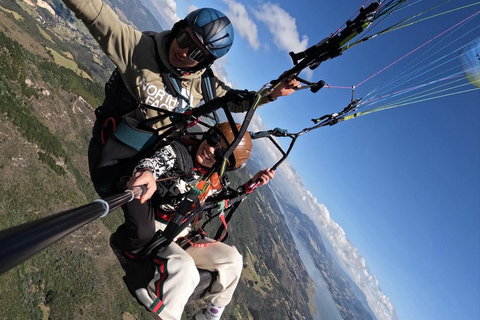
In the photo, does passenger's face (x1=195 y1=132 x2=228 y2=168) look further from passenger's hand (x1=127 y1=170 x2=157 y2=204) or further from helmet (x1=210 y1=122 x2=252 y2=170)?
passenger's hand (x1=127 y1=170 x2=157 y2=204)

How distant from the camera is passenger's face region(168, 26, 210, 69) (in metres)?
3.50

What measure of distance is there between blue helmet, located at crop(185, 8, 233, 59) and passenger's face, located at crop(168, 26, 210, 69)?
68 mm

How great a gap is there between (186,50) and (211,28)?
375 mm

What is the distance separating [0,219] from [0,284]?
13.9 m

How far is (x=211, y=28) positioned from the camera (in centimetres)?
345

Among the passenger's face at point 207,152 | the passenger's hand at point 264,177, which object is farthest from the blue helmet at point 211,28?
the passenger's hand at point 264,177

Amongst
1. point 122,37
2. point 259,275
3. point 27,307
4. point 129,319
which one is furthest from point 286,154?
point 259,275

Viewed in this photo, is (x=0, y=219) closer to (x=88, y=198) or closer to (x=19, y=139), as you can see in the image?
(x=19, y=139)

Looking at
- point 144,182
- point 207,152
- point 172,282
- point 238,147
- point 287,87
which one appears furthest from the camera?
point 238,147

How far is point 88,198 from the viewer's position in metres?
96.9

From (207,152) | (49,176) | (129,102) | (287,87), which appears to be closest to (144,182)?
(207,152)

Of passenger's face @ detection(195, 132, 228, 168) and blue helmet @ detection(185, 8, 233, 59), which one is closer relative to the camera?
blue helmet @ detection(185, 8, 233, 59)

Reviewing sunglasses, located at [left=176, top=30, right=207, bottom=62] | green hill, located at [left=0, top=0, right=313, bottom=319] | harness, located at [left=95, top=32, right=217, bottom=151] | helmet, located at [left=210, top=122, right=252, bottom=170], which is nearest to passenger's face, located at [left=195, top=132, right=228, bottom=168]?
helmet, located at [left=210, top=122, right=252, bottom=170]

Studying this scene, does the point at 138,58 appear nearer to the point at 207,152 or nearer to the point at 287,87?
the point at 207,152
